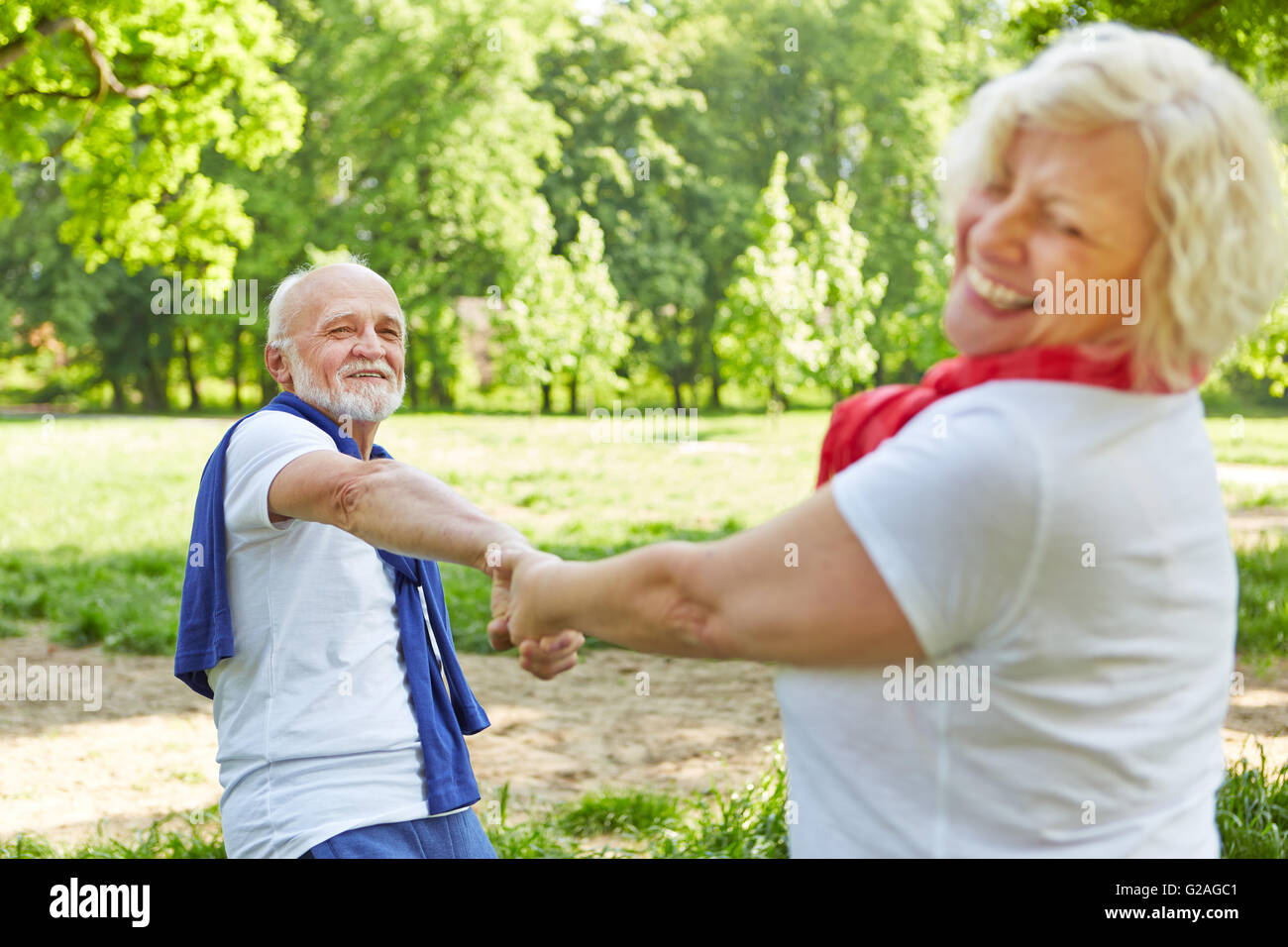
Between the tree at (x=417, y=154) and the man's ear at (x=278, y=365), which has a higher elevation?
the tree at (x=417, y=154)

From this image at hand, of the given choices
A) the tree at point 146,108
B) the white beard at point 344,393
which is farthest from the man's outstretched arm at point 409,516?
the tree at point 146,108

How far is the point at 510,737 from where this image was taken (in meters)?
6.64

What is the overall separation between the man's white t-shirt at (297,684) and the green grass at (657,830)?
2076 mm

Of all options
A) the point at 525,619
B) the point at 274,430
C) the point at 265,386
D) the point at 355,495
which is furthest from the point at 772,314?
the point at 525,619

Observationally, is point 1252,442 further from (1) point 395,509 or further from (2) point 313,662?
(1) point 395,509

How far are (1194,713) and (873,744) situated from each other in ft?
1.23

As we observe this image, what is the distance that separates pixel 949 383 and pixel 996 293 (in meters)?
0.11

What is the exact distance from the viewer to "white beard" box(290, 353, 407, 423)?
9.12 feet

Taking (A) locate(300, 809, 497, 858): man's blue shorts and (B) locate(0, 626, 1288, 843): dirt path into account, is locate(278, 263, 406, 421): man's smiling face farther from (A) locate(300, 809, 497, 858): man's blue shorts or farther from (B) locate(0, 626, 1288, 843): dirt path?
(B) locate(0, 626, 1288, 843): dirt path

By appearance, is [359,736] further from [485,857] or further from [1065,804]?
[1065,804]

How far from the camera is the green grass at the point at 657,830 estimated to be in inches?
170

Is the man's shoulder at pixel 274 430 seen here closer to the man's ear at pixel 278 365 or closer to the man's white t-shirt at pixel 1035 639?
the man's ear at pixel 278 365
